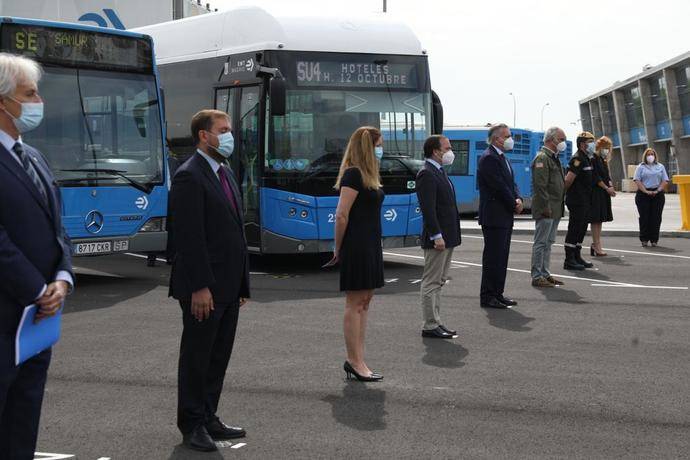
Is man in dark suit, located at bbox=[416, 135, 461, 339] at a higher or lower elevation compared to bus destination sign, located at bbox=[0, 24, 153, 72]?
lower

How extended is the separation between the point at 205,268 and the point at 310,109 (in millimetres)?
8681

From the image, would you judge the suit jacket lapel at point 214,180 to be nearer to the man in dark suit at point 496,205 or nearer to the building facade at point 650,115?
the man in dark suit at point 496,205

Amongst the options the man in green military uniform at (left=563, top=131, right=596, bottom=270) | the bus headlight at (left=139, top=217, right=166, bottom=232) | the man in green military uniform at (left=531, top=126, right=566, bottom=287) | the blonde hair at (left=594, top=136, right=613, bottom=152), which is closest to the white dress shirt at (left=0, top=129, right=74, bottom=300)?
the man in green military uniform at (left=531, top=126, right=566, bottom=287)

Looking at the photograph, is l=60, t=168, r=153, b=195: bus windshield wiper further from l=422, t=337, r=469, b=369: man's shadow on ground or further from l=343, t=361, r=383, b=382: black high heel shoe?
l=343, t=361, r=383, b=382: black high heel shoe

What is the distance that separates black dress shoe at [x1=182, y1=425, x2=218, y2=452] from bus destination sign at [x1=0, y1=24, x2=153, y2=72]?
25.2 ft

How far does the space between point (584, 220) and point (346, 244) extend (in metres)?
7.91

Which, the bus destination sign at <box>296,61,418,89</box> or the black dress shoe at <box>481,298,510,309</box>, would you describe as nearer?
the black dress shoe at <box>481,298,510,309</box>

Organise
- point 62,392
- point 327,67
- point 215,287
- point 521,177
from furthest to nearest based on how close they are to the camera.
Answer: point 521,177
point 327,67
point 62,392
point 215,287

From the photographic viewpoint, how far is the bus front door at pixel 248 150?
13.7 m

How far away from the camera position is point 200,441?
541cm

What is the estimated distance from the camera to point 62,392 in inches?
269

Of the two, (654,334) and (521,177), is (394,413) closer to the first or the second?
(654,334)

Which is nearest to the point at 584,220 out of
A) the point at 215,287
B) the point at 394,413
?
the point at 394,413

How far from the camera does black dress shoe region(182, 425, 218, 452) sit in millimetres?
5402
